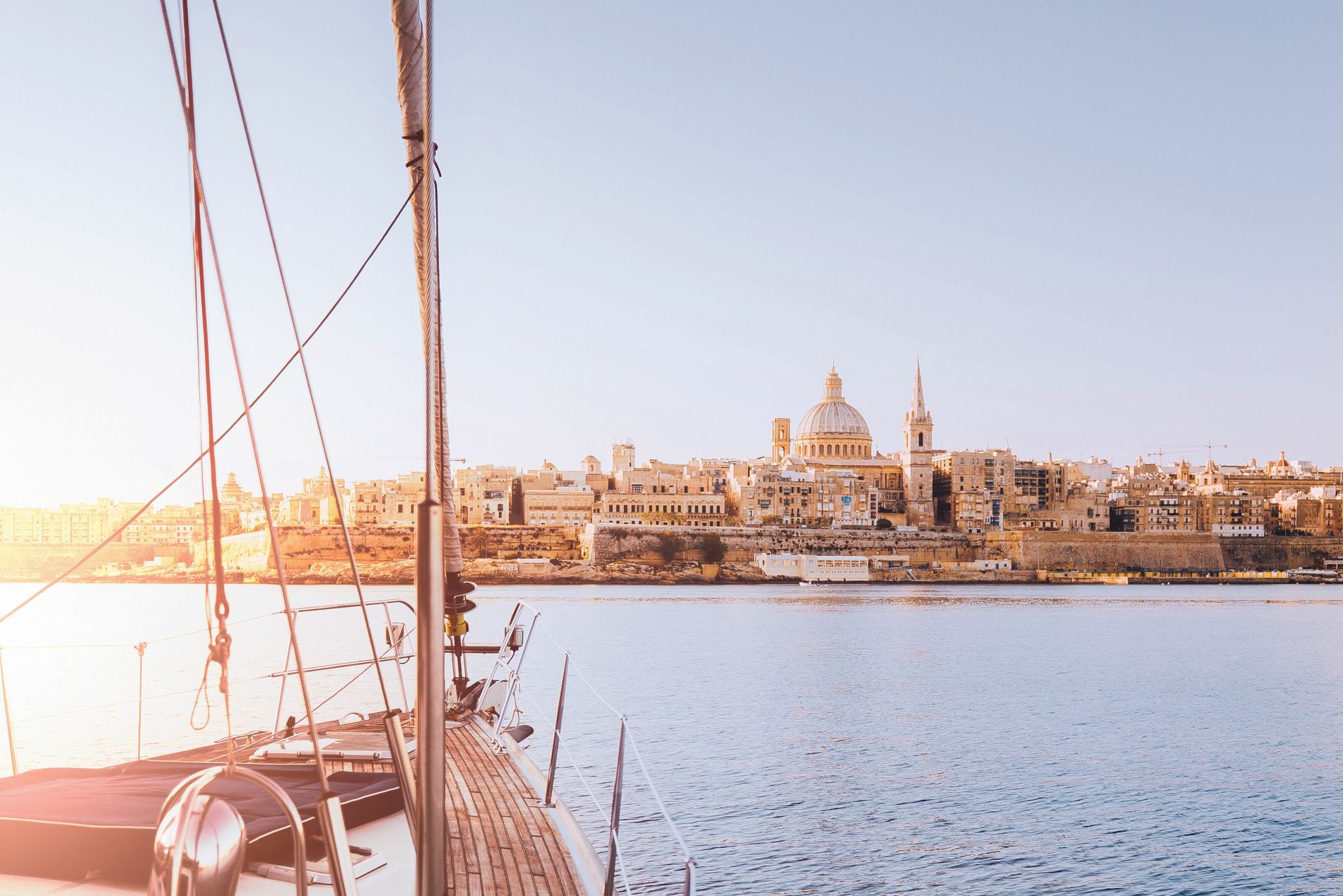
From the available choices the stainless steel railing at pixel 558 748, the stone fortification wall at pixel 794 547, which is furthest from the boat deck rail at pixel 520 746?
the stone fortification wall at pixel 794 547

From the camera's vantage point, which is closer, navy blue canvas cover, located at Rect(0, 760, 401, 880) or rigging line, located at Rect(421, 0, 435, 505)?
rigging line, located at Rect(421, 0, 435, 505)

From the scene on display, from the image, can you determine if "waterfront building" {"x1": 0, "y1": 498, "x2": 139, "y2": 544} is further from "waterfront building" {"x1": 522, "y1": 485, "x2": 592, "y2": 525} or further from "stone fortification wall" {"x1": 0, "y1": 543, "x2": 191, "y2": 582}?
"waterfront building" {"x1": 522, "y1": 485, "x2": 592, "y2": 525}

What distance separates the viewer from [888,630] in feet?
126

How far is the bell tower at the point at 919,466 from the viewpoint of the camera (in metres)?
85.6

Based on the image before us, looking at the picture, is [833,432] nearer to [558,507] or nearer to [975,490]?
[975,490]

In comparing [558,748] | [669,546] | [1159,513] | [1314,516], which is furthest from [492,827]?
[1314,516]

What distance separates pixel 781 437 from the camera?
100125 mm

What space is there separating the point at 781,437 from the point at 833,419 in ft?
21.0

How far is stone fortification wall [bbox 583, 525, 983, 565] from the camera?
72250mm

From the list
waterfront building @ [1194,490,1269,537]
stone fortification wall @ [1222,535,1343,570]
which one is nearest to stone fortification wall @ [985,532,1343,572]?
stone fortification wall @ [1222,535,1343,570]

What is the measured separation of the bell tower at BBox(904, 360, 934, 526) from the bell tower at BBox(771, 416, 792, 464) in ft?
34.9

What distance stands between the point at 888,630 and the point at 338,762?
1332 inches

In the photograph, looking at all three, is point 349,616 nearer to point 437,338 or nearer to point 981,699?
point 981,699

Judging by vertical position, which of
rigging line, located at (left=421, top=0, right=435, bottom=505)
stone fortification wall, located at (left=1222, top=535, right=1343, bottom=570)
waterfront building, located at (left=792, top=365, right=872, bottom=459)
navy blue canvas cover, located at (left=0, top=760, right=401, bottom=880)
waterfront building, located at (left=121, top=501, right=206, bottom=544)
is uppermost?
waterfront building, located at (left=792, top=365, right=872, bottom=459)
